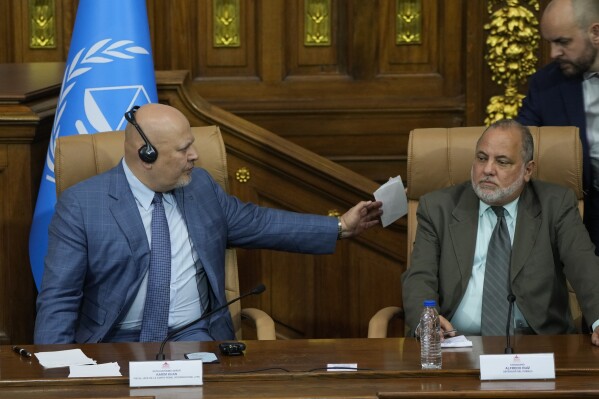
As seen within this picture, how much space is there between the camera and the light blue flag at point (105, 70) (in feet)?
14.3

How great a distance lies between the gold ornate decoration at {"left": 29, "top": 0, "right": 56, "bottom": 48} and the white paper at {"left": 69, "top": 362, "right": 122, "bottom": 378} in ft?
12.0

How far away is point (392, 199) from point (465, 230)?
1.22 ft

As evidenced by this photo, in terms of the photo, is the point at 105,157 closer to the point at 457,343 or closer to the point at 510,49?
the point at 457,343

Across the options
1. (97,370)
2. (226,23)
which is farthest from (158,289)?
(226,23)

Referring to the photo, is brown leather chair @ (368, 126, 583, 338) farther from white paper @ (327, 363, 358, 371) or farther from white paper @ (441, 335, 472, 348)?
white paper @ (327, 363, 358, 371)

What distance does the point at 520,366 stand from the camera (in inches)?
109

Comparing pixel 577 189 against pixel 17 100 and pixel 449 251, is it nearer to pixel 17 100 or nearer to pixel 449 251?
pixel 449 251

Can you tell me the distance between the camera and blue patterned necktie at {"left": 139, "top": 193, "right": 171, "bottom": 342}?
3602 mm

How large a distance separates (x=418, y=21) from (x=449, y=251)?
2792 mm

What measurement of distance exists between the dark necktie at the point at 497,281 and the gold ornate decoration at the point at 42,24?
3.28 metres

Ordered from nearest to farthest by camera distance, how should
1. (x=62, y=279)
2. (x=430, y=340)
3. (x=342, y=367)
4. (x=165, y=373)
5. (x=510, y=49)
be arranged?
1. (x=165, y=373)
2. (x=342, y=367)
3. (x=430, y=340)
4. (x=62, y=279)
5. (x=510, y=49)

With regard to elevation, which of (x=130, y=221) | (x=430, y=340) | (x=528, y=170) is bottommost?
(x=430, y=340)

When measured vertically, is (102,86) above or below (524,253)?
above

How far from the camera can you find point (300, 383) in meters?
2.76
